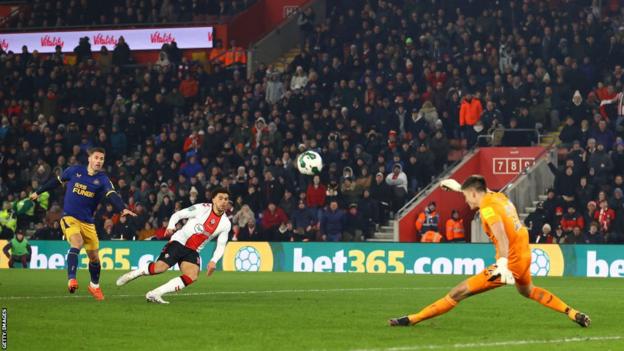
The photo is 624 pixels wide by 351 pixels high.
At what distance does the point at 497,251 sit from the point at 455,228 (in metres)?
18.5

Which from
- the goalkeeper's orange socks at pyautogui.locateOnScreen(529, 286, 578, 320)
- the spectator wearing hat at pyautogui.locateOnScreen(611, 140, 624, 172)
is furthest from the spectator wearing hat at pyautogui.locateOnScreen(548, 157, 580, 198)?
the goalkeeper's orange socks at pyautogui.locateOnScreen(529, 286, 578, 320)

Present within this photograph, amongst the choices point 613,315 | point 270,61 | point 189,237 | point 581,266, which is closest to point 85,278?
point 189,237

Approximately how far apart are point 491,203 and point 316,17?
30.7m

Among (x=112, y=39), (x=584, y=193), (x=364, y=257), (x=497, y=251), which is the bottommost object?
(x=364, y=257)

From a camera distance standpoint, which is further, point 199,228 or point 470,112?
point 470,112

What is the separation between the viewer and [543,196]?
3316 cm

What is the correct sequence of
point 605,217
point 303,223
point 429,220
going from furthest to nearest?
point 303,223 → point 429,220 → point 605,217

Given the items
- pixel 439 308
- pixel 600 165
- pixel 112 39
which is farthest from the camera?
pixel 112 39

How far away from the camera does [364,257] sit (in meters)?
30.5

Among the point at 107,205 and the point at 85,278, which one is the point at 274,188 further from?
the point at 85,278

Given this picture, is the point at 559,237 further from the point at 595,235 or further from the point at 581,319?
the point at 581,319

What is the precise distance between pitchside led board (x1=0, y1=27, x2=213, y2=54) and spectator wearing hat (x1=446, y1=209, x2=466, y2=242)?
53.2 feet

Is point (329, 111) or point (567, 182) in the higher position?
point (329, 111)

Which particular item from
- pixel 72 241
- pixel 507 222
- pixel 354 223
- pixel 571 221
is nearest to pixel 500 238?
pixel 507 222
